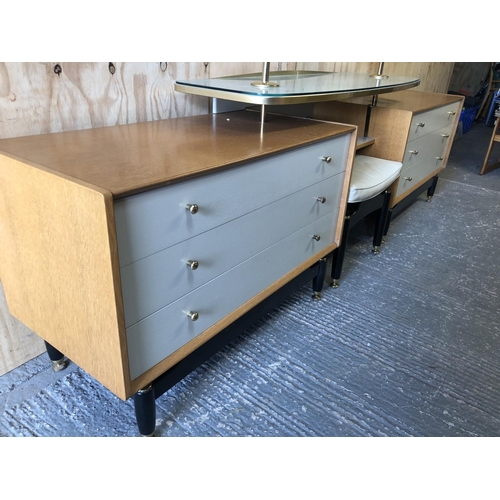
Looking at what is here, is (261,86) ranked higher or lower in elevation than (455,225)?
higher

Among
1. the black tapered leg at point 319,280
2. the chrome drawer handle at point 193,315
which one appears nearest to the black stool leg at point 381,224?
the black tapered leg at point 319,280

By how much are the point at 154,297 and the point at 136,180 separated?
0.88ft

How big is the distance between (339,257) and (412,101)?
3.60 ft

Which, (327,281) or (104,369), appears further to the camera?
(327,281)

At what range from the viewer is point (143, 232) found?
33.7 inches

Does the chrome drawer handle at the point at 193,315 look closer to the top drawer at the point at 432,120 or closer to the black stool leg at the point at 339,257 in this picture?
the black stool leg at the point at 339,257

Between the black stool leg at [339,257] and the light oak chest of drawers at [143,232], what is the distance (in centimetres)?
43

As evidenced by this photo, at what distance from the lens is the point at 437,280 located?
193cm

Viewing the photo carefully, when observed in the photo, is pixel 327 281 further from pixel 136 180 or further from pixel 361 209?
pixel 136 180

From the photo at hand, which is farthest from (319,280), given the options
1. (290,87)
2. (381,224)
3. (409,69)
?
(409,69)

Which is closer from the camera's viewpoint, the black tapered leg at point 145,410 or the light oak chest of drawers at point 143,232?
the light oak chest of drawers at point 143,232

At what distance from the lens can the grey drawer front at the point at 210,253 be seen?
0.90 metres

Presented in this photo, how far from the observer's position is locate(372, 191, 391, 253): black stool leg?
2.05m
